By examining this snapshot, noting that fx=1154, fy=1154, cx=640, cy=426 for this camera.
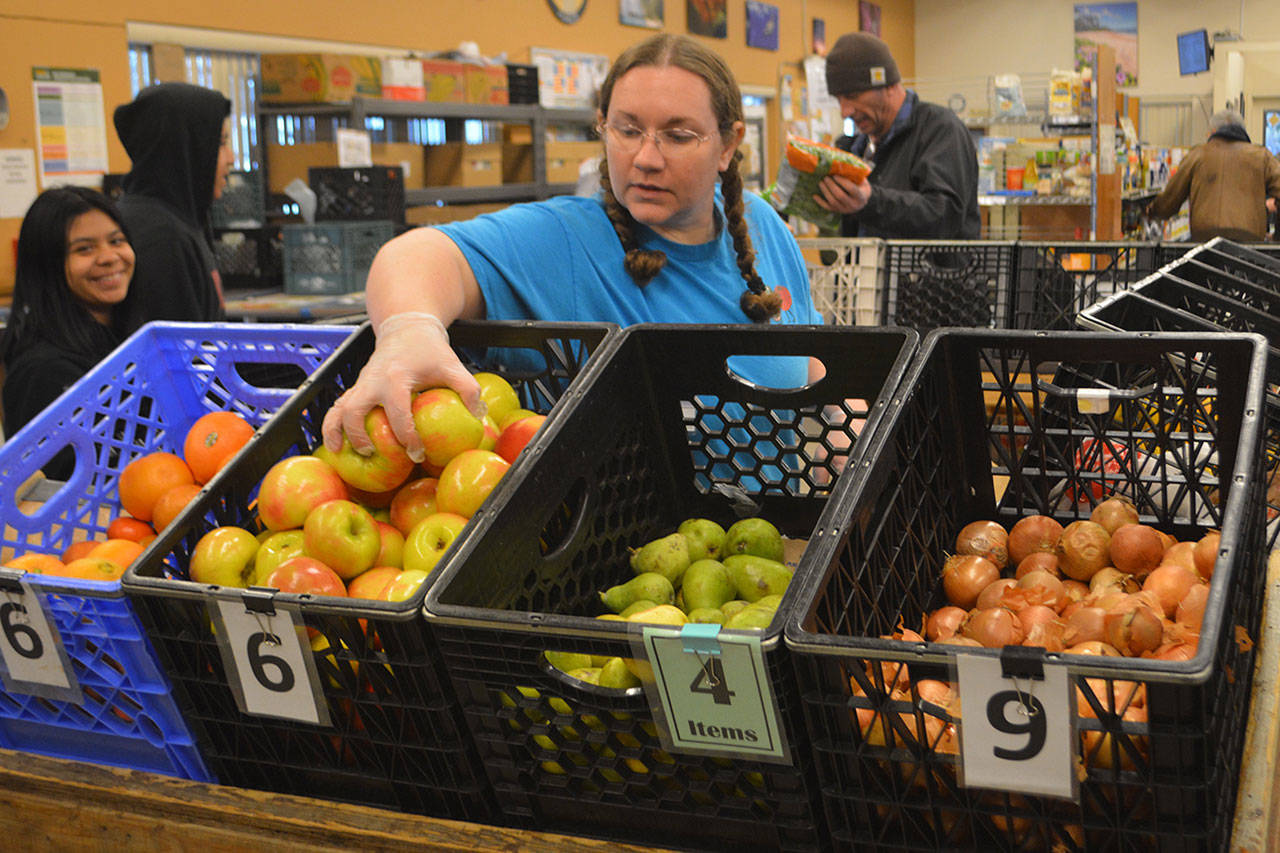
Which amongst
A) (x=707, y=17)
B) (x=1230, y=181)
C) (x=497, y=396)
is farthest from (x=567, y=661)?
(x=707, y=17)

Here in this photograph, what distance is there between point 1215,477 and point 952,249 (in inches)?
95.8

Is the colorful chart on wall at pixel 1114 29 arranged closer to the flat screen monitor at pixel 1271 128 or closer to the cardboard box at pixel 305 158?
the flat screen monitor at pixel 1271 128

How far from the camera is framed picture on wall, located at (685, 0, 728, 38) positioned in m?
10.5

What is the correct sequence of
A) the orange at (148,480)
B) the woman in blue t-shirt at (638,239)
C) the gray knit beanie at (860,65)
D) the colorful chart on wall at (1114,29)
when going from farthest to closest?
the colorful chart on wall at (1114,29), the gray knit beanie at (860,65), the woman in blue t-shirt at (638,239), the orange at (148,480)

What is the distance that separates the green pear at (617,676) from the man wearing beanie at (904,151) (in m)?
3.27

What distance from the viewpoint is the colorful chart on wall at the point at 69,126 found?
5426 millimetres

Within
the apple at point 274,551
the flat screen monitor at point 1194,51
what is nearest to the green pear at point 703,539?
the apple at point 274,551

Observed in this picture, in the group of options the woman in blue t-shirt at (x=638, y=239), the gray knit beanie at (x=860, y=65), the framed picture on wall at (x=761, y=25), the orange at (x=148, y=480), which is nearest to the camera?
the orange at (x=148, y=480)

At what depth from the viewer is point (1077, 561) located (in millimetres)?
1299

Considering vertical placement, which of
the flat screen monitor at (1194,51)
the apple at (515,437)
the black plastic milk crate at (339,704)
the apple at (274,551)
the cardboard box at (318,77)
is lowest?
the black plastic milk crate at (339,704)

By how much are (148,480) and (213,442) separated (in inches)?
4.0

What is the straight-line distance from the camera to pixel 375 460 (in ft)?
4.44

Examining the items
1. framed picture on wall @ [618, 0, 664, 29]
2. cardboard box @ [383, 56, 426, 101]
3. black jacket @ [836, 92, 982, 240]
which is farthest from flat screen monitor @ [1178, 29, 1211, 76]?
black jacket @ [836, 92, 982, 240]

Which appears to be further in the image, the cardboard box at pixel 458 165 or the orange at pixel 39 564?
the cardboard box at pixel 458 165
